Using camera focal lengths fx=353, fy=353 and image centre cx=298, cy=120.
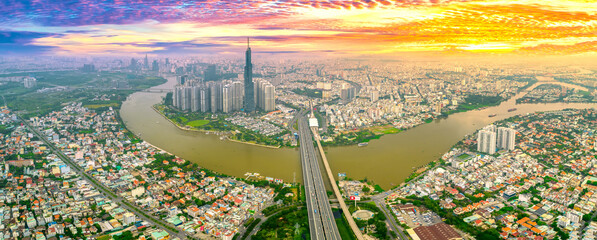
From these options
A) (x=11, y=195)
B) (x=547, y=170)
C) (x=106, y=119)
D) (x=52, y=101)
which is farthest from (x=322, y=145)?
(x=52, y=101)

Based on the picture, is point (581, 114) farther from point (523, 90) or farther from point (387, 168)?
point (387, 168)

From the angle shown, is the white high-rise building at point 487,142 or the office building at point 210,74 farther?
the office building at point 210,74

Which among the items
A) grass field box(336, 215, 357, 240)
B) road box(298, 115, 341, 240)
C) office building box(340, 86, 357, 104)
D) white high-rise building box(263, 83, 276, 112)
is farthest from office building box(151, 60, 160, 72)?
grass field box(336, 215, 357, 240)

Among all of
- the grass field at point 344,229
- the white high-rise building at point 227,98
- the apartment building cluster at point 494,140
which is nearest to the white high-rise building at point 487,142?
the apartment building cluster at point 494,140

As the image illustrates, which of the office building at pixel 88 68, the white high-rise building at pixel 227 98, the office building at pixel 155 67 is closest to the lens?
the white high-rise building at pixel 227 98

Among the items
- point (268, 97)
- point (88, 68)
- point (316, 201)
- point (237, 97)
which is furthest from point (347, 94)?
point (88, 68)

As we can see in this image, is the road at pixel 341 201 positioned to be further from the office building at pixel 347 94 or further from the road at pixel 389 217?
the office building at pixel 347 94

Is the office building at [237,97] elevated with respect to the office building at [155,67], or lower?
lower
